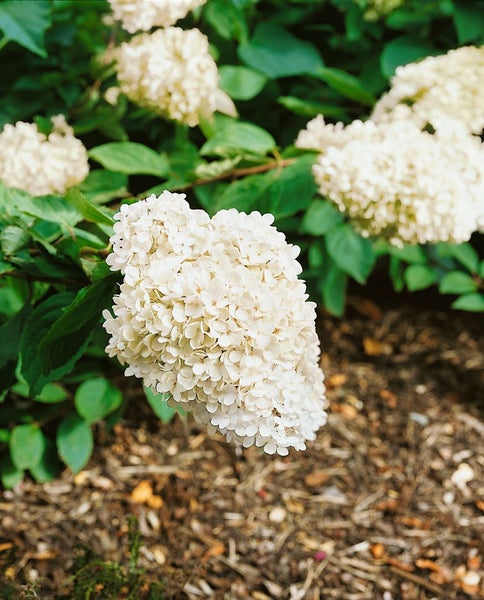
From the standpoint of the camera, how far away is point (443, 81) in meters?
2.04

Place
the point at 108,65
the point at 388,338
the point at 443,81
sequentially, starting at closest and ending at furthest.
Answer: the point at 443,81 < the point at 108,65 < the point at 388,338

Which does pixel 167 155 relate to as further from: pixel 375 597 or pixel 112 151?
pixel 375 597

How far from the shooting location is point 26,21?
1898mm

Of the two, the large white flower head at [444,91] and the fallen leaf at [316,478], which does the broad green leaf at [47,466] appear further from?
the large white flower head at [444,91]

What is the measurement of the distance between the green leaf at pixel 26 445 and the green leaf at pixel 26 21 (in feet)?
3.42

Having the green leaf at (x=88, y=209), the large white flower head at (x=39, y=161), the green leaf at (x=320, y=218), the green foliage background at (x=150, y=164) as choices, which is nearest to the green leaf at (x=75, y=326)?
the green foliage background at (x=150, y=164)

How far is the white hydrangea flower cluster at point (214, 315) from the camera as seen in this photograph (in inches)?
44.9

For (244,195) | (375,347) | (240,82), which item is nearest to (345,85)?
(240,82)

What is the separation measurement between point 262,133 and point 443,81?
1.62ft

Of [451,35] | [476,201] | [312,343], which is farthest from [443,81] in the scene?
[312,343]

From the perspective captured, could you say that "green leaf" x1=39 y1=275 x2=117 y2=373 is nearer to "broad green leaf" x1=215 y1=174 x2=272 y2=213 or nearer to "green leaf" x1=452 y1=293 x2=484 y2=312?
"broad green leaf" x1=215 y1=174 x2=272 y2=213

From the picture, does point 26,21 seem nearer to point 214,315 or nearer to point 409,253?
point 214,315

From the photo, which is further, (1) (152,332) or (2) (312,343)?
(2) (312,343)

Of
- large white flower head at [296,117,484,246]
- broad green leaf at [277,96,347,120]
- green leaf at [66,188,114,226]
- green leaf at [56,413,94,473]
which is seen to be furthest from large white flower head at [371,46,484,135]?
green leaf at [56,413,94,473]
